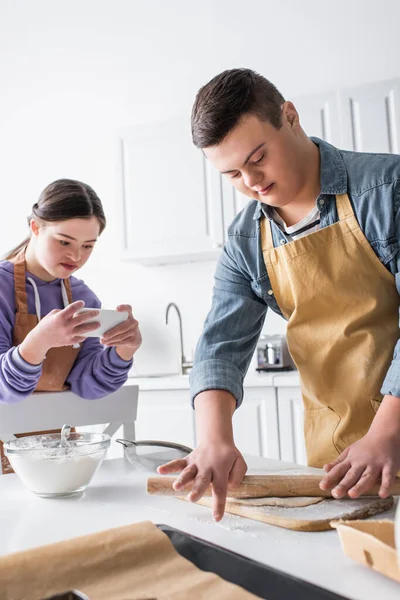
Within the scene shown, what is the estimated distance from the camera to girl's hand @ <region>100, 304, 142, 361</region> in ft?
5.34

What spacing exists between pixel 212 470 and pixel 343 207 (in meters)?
0.57

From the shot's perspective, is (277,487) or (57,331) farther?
(57,331)

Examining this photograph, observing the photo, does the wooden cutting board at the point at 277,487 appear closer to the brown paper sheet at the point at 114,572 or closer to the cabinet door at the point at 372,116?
the brown paper sheet at the point at 114,572

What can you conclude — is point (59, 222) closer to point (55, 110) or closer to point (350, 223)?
point (350, 223)

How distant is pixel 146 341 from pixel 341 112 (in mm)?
1643

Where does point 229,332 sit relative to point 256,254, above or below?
below

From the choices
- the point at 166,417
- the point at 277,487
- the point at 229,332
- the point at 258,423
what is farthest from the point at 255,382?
the point at 277,487

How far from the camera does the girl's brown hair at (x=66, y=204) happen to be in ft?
5.96

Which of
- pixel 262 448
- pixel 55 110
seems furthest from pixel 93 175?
pixel 262 448

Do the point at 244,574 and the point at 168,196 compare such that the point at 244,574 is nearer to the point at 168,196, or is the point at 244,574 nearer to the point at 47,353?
the point at 47,353

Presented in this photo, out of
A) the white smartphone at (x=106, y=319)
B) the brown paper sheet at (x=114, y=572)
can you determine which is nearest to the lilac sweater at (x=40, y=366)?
the white smartphone at (x=106, y=319)

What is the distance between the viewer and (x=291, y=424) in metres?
2.73

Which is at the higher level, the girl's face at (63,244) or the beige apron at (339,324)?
the girl's face at (63,244)

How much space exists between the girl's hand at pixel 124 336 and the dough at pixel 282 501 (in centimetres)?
82
